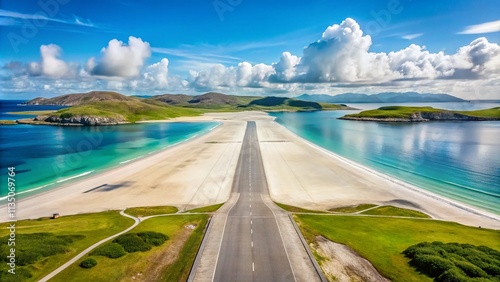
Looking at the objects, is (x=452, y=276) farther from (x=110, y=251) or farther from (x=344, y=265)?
(x=110, y=251)

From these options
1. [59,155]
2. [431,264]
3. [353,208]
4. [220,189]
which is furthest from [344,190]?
[59,155]

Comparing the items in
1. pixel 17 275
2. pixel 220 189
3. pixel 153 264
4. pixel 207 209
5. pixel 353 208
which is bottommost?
pixel 353 208

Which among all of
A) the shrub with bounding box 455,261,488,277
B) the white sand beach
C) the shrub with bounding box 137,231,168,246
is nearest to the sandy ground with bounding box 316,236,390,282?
the shrub with bounding box 455,261,488,277

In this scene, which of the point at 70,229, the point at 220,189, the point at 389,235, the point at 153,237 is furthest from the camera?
the point at 220,189

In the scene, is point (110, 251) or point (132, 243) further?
point (132, 243)

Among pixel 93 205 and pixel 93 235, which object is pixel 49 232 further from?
pixel 93 205

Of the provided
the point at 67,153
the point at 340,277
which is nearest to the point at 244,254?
the point at 340,277

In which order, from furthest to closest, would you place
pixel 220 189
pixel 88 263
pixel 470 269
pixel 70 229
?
pixel 220 189, pixel 70 229, pixel 88 263, pixel 470 269
